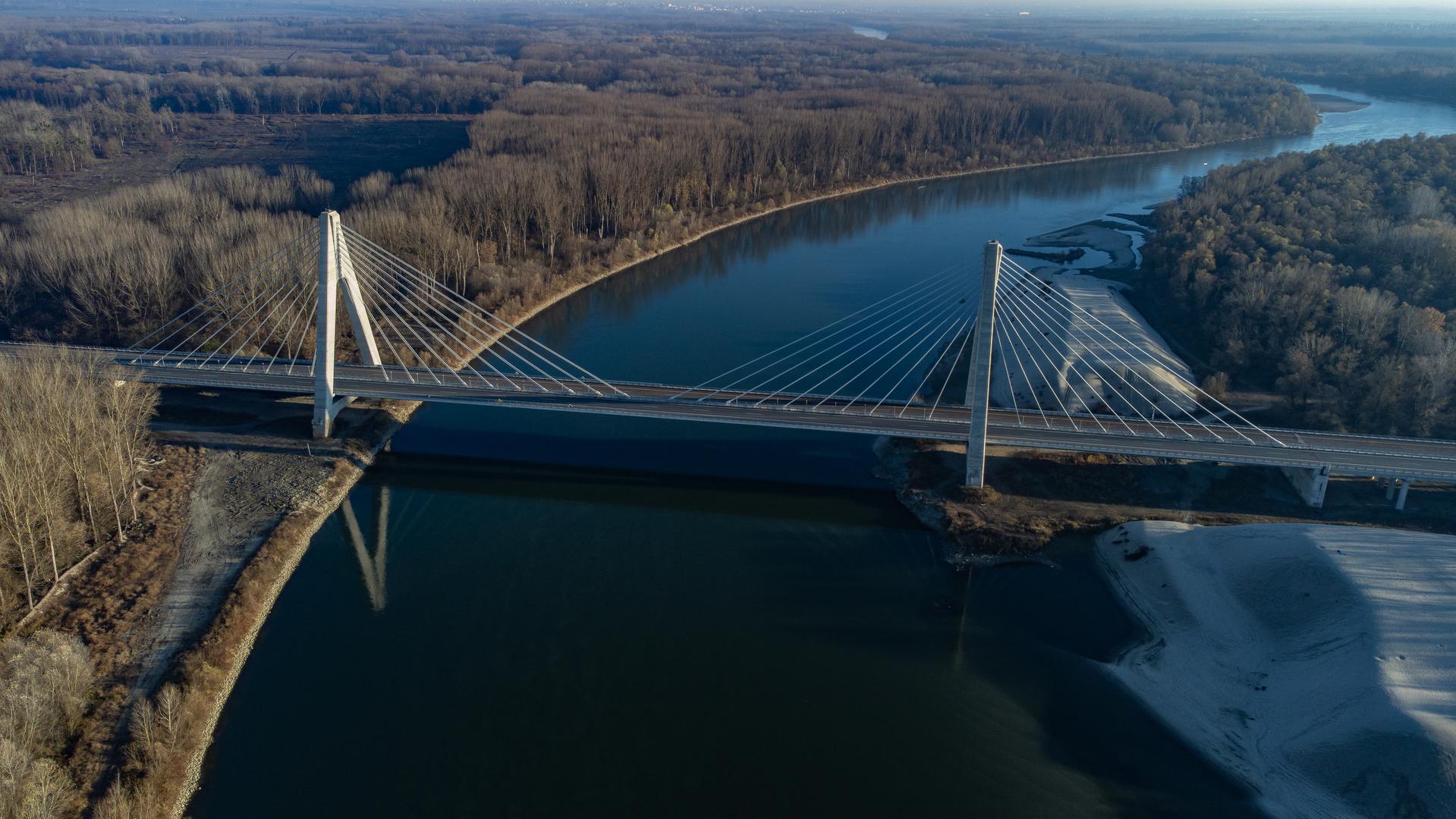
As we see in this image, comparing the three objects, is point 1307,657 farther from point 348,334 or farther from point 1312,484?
point 348,334

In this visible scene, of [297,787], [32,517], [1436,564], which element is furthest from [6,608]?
[1436,564]

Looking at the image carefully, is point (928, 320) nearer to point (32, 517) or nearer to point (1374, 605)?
point (1374, 605)

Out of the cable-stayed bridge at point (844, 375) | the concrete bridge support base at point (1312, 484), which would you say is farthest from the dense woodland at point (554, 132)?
the concrete bridge support base at point (1312, 484)

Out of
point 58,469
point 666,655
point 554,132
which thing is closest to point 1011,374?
point 666,655

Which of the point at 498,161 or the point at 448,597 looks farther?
the point at 498,161

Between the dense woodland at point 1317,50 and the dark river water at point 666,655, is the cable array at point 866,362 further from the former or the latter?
the dense woodland at point 1317,50

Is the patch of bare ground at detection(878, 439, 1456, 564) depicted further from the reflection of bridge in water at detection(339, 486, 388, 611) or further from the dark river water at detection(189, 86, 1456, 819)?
the reflection of bridge in water at detection(339, 486, 388, 611)
